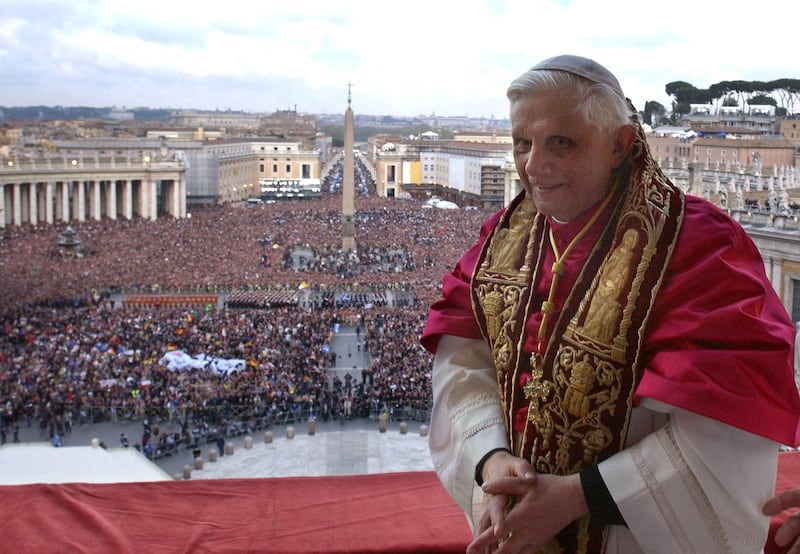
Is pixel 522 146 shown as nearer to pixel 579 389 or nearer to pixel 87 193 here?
pixel 579 389

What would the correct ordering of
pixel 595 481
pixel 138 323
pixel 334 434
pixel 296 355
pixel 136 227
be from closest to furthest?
pixel 595 481 < pixel 334 434 < pixel 296 355 < pixel 138 323 < pixel 136 227

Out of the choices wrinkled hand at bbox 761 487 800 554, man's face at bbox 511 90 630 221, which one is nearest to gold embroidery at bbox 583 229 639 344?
man's face at bbox 511 90 630 221

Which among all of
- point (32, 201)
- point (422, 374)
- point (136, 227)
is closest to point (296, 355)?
point (422, 374)

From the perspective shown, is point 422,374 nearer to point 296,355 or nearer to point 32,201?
point 296,355

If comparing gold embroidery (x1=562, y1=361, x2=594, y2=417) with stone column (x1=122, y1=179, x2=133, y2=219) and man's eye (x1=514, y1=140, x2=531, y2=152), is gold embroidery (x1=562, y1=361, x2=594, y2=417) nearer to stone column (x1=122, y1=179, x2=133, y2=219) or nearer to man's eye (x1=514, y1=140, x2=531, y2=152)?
man's eye (x1=514, y1=140, x2=531, y2=152)

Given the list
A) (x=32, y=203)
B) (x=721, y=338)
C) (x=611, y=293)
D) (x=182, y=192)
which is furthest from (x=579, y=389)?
(x=182, y=192)
